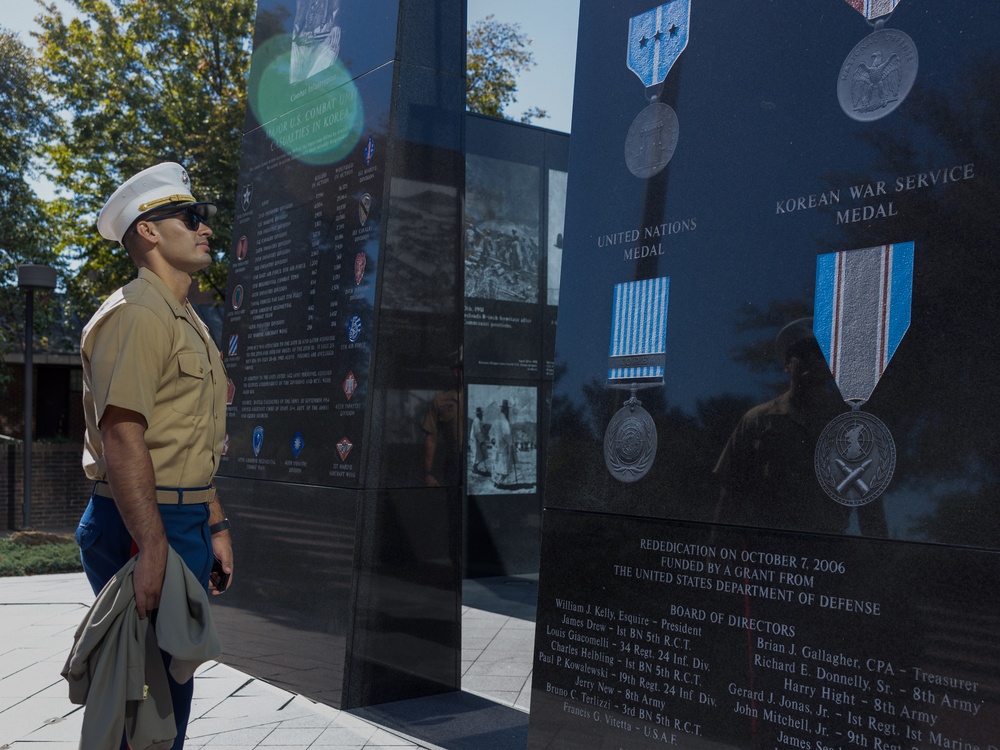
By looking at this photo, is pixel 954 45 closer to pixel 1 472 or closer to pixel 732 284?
pixel 732 284

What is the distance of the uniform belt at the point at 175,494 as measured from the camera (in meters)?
3.46

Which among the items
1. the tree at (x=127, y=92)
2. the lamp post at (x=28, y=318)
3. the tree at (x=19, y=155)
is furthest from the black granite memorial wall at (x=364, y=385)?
the tree at (x=19, y=155)

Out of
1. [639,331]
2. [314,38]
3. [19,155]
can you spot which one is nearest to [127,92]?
[19,155]

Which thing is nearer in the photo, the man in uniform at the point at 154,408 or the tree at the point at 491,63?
the man in uniform at the point at 154,408

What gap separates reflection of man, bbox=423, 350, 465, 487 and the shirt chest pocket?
2.19 m

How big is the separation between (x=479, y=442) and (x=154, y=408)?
26.2 ft

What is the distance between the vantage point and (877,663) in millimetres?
2922

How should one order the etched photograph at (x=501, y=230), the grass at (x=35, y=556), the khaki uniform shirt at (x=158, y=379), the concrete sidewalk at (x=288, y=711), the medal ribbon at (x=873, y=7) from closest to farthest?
the medal ribbon at (x=873, y=7), the khaki uniform shirt at (x=158, y=379), the concrete sidewalk at (x=288, y=711), the etched photograph at (x=501, y=230), the grass at (x=35, y=556)

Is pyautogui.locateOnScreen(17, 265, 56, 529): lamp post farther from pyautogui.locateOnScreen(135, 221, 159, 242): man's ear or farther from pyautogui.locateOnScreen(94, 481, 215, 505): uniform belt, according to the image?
pyautogui.locateOnScreen(94, 481, 215, 505): uniform belt

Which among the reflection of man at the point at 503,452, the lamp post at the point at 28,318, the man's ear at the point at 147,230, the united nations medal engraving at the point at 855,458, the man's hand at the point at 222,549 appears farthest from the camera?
the lamp post at the point at 28,318

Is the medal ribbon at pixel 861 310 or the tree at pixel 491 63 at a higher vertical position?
the tree at pixel 491 63

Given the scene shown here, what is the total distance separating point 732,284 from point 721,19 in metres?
0.95

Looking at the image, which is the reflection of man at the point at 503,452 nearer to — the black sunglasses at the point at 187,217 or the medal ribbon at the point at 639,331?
the medal ribbon at the point at 639,331

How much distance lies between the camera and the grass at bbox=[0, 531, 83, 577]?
1155 cm
